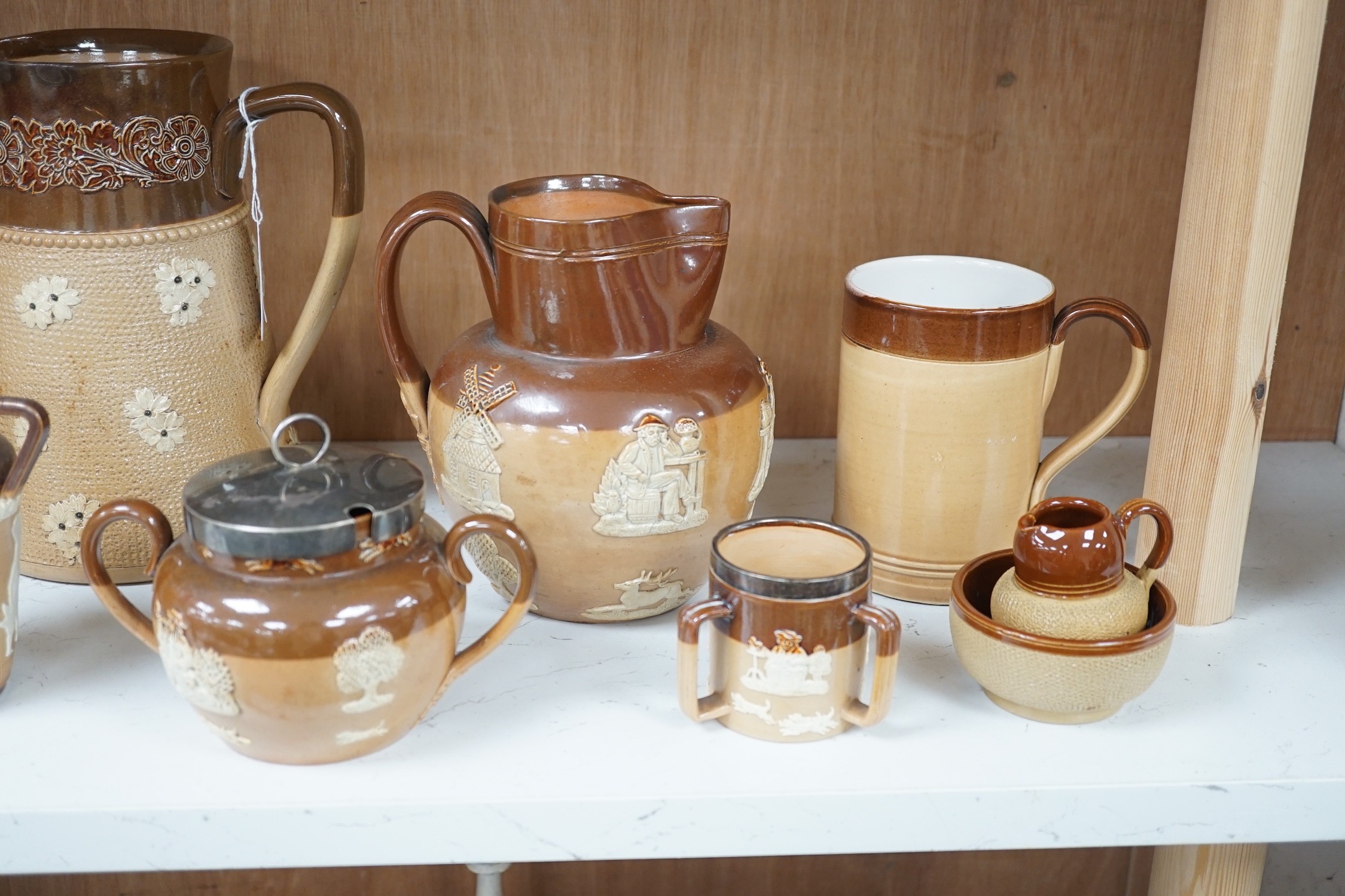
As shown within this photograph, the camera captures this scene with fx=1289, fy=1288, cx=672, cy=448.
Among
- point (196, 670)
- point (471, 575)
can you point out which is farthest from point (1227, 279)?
point (196, 670)

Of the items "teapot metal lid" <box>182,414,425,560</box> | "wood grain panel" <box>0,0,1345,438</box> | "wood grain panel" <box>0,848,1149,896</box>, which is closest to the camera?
"teapot metal lid" <box>182,414,425,560</box>

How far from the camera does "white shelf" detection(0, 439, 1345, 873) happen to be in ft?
2.05

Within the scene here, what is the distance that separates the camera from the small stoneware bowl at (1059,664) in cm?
66

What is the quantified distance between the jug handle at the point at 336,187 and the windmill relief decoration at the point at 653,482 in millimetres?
240

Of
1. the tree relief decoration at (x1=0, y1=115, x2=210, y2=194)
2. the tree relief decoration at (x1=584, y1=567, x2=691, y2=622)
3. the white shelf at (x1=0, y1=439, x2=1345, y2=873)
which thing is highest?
the tree relief decoration at (x1=0, y1=115, x2=210, y2=194)

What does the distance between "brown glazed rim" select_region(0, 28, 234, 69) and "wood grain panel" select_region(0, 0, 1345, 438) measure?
86 millimetres

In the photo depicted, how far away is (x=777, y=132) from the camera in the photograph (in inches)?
37.8

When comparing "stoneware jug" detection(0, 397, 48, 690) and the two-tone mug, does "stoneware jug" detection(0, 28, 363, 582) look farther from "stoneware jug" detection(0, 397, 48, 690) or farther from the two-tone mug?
the two-tone mug

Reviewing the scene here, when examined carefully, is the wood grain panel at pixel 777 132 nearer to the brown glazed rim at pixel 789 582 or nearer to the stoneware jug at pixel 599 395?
the stoneware jug at pixel 599 395

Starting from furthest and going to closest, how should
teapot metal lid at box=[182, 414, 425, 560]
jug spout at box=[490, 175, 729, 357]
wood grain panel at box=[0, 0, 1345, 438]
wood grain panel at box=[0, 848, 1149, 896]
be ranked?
wood grain panel at box=[0, 848, 1149, 896], wood grain panel at box=[0, 0, 1345, 438], jug spout at box=[490, 175, 729, 357], teapot metal lid at box=[182, 414, 425, 560]

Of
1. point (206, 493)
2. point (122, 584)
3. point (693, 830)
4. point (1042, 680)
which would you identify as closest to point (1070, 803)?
point (1042, 680)

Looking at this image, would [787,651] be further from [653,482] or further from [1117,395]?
[1117,395]

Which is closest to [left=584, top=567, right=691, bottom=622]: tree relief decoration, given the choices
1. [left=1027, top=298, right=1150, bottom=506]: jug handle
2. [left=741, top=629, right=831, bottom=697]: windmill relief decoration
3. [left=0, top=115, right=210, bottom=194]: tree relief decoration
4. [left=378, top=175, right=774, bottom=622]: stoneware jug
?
[left=378, top=175, right=774, bottom=622]: stoneware jug

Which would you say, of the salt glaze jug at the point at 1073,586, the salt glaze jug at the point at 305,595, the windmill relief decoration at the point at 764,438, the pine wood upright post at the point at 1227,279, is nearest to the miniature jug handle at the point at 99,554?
the salt glaze jug at the point at 305,595
